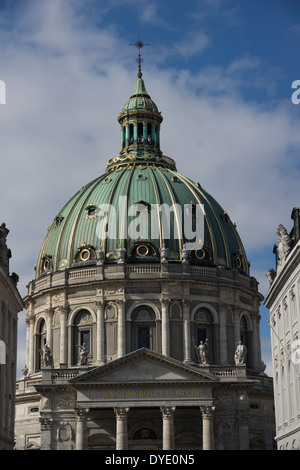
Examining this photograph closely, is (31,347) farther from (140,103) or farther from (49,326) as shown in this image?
(140,103)

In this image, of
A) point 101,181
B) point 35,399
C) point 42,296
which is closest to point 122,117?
point 101,181

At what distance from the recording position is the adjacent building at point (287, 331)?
Answer: 186 feet

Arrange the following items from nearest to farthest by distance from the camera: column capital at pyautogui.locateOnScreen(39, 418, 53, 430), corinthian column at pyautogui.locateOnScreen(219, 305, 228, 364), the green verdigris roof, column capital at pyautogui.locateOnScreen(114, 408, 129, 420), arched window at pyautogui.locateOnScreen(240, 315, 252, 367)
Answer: column capital at pyautogui.locateOnScreen(114, 408, 129, 420)
column capital at pyautogui.locateOnScreen(39, 418, 53, 430)
corinthian column at pyautogui.locateOnScreen(219, 305, 228, 364)
the green verdigris roof
arched window at pyautogui.locateOnScreen(240, 315, 252, 367)

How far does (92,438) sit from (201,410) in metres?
10.3

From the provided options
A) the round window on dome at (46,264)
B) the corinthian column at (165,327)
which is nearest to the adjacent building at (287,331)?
the corinthian column at (165,327)

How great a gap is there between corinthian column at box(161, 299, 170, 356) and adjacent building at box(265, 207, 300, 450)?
94.8 feet

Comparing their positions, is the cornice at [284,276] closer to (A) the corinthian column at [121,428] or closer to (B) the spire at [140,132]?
(A) the corinthian column at [121,428]

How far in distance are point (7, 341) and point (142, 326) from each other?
121ft

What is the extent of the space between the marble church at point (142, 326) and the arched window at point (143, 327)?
11cm

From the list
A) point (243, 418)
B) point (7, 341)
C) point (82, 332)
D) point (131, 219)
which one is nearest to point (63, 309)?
point (82, 332)

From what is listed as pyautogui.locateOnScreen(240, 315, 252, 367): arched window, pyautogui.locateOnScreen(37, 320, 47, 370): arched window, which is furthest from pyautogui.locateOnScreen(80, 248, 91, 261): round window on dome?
pyautogui.locateOnScreen(240, 315, 252, 367): arched window

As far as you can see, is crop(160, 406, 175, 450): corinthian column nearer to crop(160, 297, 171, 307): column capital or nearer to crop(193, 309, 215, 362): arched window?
crop(193, 309, 215, 362): arched window

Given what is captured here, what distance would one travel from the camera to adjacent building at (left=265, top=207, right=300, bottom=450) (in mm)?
56719

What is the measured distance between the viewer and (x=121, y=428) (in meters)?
83.2
